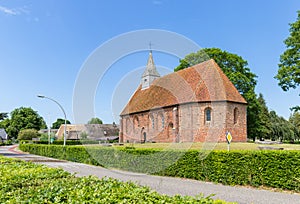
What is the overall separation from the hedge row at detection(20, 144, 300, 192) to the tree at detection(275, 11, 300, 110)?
2542 cm

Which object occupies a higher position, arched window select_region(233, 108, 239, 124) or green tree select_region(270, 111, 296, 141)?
arched window select_region(233, 108, 239, 124)

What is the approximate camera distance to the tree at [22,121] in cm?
8806

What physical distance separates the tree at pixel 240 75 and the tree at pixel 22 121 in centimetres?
6599

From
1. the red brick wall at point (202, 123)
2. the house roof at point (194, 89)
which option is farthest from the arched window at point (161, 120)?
the house roof at point (194, 89)

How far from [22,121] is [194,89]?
72721mm

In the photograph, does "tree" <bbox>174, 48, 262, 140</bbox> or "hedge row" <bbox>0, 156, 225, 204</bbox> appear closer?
"hedge row" <bbox>0, 156, 225, 204</bbox>

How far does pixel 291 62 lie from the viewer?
34281mm

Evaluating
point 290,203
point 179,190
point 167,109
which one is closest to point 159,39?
point 179,190

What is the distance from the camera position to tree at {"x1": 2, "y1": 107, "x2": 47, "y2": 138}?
88062 millimetres

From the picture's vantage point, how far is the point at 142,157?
14.9 meters

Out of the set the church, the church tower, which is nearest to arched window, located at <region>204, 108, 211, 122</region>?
the church

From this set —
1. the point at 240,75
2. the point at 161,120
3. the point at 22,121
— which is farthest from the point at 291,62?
the point at 22,121

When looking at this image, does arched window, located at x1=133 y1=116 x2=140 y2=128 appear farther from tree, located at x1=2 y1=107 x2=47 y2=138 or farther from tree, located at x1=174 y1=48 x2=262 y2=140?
tree, located at x1=2 y1=107 x2=47 y2=138

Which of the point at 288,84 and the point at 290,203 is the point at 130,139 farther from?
the point at 290,203
